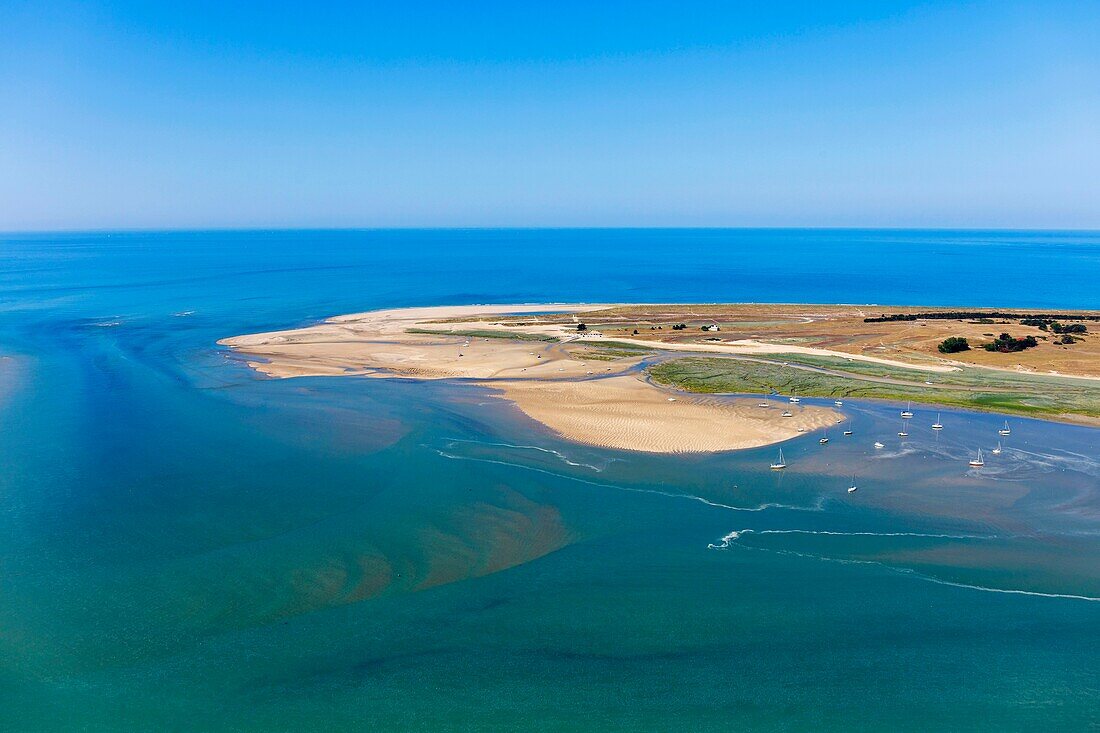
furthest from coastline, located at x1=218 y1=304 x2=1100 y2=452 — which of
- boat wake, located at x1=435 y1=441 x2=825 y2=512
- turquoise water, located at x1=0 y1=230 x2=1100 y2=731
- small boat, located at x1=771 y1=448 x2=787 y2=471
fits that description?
boat wake, located at x1=435 y1=441 x2=825 y2=512

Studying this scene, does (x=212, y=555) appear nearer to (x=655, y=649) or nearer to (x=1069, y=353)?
(x=655, y=649)

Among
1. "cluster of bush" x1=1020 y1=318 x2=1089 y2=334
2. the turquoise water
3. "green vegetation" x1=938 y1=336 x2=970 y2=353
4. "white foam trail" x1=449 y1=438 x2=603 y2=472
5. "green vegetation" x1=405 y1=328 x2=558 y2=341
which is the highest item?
"cluster of bush" x1=1020 y1=318 x2=1089 y2=334

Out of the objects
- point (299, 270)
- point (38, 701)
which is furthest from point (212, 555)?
point (299, 270)

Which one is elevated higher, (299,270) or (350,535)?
(299,270)

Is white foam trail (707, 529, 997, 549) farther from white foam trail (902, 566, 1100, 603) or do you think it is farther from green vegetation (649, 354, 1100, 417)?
green vegetation (649, 354, 1100, 417)

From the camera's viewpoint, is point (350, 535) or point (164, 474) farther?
point (164, 474)
